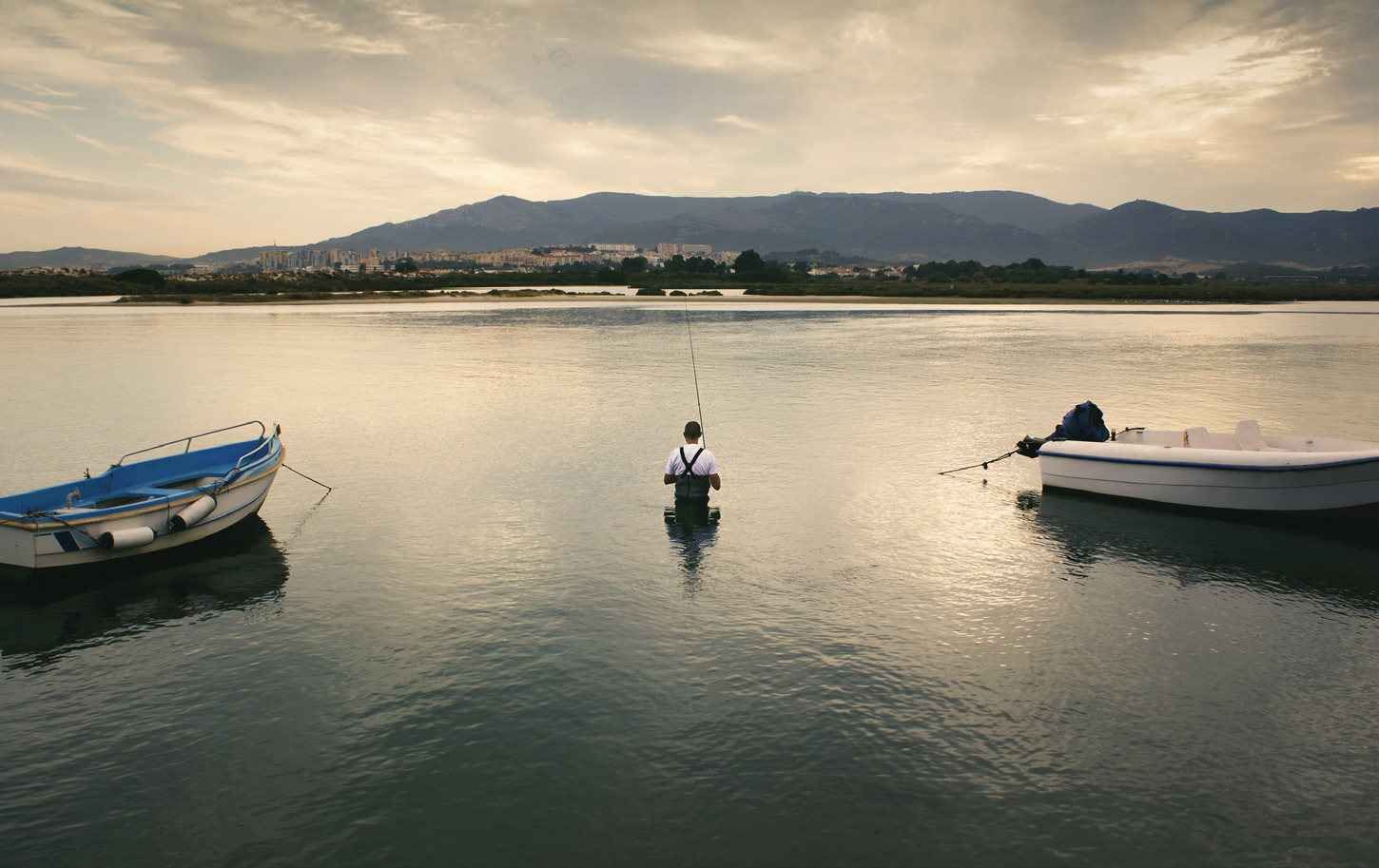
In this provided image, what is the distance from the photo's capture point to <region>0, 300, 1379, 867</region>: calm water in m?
6.39

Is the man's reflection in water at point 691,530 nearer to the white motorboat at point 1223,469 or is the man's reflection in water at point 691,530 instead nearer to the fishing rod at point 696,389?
the fishing rod at point 696,389

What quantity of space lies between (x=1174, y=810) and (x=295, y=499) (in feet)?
50.3

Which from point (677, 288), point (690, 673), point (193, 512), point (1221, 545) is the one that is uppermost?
point (677, 288)

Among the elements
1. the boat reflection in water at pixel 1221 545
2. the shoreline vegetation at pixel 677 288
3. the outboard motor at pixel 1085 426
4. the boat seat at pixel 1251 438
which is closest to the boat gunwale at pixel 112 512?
the boat reflection in water at pixel 1221 545

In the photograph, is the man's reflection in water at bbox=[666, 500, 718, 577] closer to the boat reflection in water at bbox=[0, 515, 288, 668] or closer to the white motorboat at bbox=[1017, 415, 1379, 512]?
the boat reflection in water at bbox=[0, 515, 288, 668]

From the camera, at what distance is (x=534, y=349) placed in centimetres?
4588

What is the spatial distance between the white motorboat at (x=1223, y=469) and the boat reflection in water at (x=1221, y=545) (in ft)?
1.30

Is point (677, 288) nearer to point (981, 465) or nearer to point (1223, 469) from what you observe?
point (981, 465)

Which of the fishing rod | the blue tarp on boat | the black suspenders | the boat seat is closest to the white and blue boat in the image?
the black suspenders

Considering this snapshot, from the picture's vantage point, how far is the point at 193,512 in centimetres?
1223

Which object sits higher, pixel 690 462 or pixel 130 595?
pixel 690 462

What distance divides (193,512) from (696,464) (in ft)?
26.6

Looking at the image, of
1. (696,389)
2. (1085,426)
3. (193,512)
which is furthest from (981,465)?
(193,512)

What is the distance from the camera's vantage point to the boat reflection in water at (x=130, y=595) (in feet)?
32.4
